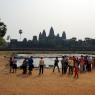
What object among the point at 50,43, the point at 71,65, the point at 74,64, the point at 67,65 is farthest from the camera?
the point at 50,43

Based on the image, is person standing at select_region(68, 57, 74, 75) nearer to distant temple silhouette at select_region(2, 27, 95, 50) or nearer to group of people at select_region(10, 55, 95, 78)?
group of people at select_region(10, 55, 95, 78)

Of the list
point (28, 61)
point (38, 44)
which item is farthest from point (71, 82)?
point (38, 44)

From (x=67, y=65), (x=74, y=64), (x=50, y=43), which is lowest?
(x=67, y=65)

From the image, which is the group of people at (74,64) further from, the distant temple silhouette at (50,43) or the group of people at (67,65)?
the distant temple silhouette at (50,43)

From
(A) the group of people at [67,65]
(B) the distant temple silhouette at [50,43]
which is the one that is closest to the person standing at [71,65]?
(A) the group of people at [67,65]

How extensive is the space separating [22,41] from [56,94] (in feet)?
534

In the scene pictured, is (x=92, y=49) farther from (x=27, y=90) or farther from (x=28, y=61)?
(x=27, y=90)

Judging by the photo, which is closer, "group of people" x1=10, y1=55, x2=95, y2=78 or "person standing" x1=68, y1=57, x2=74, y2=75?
"person standing" x1=68, y1=57, x2=74, y2=75

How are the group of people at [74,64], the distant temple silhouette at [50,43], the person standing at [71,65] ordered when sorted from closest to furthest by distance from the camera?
the person standing at [71,65] → the group of people at [74,64] → the distant temple silhouette at [50,43]

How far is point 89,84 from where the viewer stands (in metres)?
22.7

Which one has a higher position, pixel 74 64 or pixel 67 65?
pixel 74 64

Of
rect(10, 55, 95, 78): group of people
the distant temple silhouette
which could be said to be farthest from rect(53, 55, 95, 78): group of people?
the distant temple silhouette

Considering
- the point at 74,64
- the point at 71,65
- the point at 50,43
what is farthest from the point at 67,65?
the point at 50,43

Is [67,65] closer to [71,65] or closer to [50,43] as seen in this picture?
[71,65]
